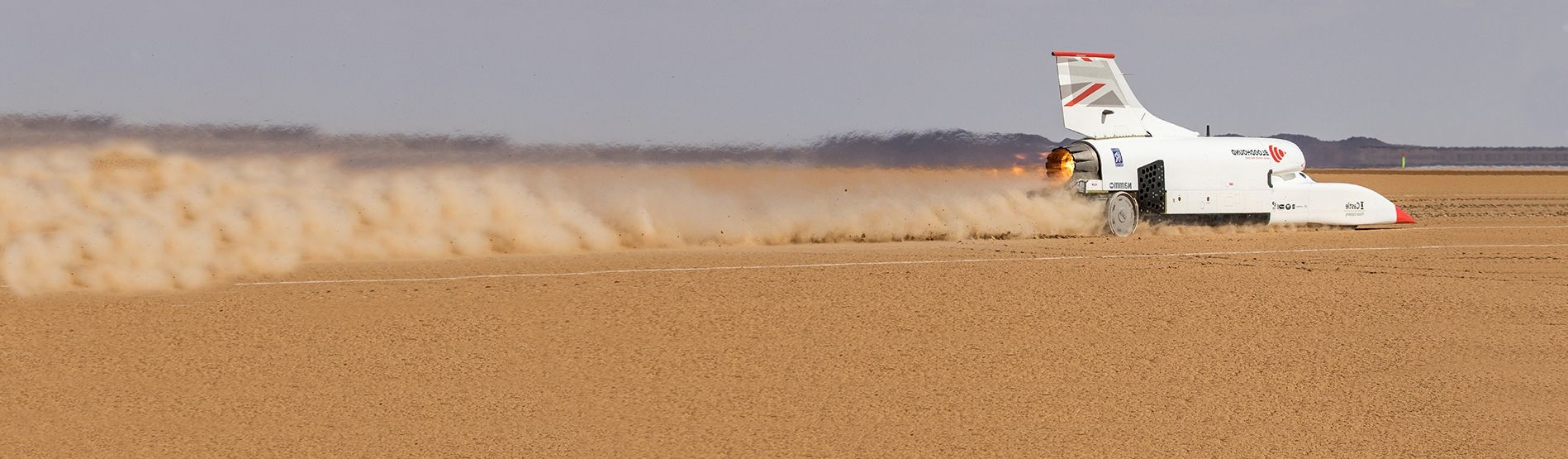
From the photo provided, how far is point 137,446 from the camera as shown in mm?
7574

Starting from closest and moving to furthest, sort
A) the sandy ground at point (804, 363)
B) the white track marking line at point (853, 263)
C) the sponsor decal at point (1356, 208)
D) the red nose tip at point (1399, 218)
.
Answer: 1. the sandy ground at point (804, 363)
2. the white track marking line at point (853, 263)
3. the sponsor decal at point (1356, 208)
4. the red nose tip at point (1399, 218)

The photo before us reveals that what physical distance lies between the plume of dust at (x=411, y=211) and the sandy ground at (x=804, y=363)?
161 centimetres

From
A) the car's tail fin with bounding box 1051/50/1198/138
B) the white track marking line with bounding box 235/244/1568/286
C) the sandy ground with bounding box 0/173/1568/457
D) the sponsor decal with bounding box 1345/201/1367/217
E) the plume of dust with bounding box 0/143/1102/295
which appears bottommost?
the sandy ground with bounding box 0/173/1568/457

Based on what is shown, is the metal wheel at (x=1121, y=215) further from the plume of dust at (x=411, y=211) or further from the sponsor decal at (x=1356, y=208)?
the sponsor decal at (x=1356, y=208)

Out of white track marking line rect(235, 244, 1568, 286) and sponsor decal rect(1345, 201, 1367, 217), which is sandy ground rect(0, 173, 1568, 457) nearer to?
white track marking line rect(235, 244, 1568, 286)

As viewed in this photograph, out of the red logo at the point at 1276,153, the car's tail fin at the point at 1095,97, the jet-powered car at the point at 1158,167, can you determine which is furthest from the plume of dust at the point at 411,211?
the red logo at the point at 1276,153

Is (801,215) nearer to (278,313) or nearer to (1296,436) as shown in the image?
(278,313)

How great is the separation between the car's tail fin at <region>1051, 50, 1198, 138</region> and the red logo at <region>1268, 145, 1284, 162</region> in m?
2.67

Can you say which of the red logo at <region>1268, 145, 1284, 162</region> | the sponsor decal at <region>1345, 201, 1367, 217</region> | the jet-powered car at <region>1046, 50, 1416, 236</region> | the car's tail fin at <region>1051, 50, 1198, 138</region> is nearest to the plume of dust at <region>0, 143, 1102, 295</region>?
the jet-powered car at <region>1046, 50, 1416, 236</region>

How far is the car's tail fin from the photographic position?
2339cm

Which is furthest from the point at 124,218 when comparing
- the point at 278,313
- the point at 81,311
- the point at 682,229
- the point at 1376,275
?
the point at 1376,275

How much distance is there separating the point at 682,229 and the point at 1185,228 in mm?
9807

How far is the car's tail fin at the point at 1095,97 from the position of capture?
23.4 m

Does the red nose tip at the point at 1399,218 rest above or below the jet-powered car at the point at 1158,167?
below
